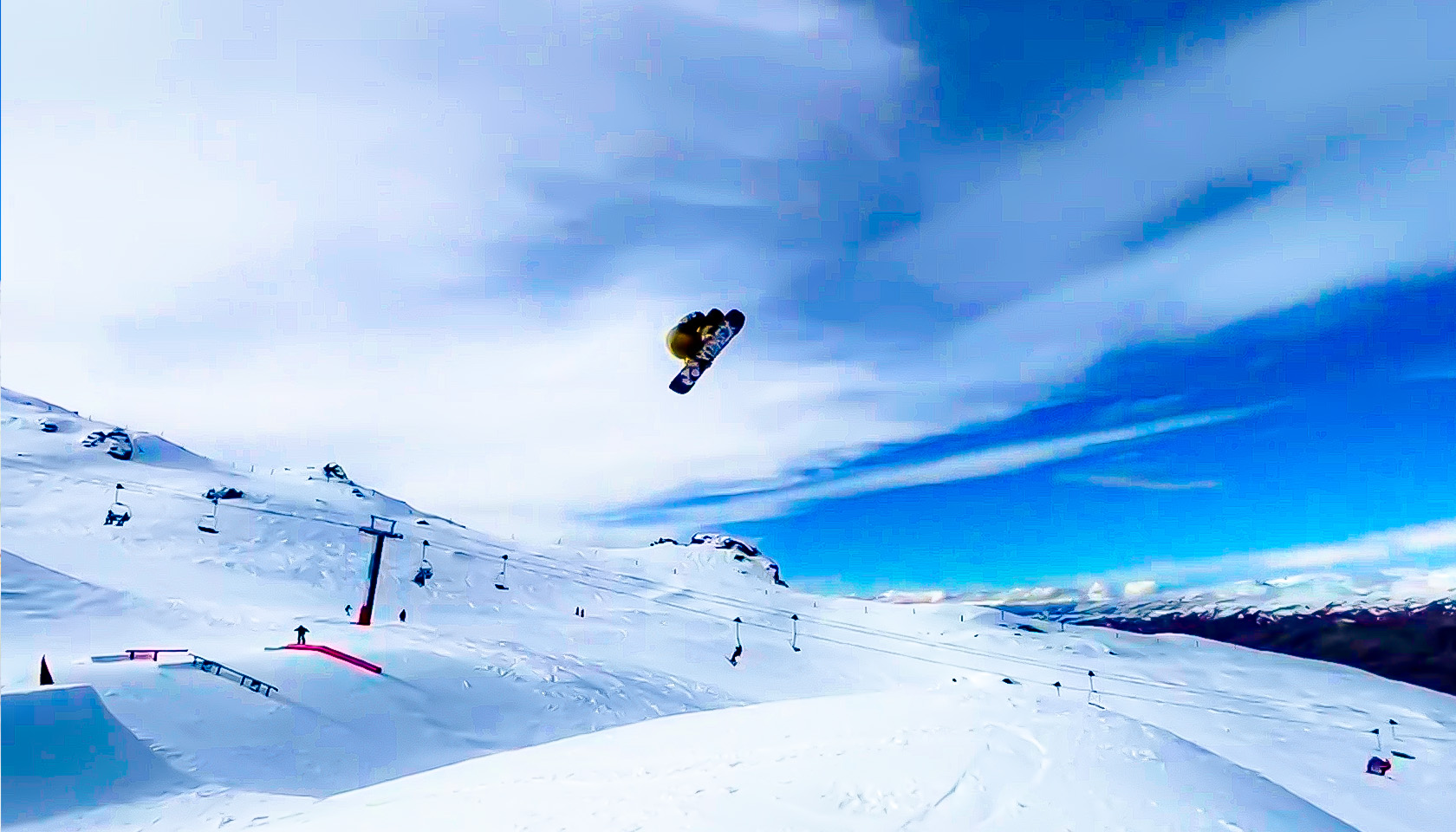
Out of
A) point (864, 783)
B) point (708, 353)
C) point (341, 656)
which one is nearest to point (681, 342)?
point (708, 353)

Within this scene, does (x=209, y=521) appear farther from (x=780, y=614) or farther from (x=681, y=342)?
(x=681, y=342)

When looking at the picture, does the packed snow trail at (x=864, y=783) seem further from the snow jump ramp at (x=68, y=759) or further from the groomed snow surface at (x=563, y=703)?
the snow jump ramp at (x=68, y=759)

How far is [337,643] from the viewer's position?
96.9 ft

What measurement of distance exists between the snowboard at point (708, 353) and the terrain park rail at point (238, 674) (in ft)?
60.4

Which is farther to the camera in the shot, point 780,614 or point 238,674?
point 780,614

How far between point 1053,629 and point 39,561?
9047 cm

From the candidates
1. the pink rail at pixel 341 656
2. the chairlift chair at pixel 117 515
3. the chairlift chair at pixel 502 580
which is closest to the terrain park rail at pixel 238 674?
the pink rail at pixel 341 656

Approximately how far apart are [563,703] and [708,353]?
23.2 m

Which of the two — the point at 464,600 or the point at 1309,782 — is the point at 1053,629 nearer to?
the point at 1309,782

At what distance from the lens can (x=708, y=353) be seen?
44.2 feet

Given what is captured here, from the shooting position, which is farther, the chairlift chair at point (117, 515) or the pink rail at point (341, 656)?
the chairlift chair at point (117, 515)

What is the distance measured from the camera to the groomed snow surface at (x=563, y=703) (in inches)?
415

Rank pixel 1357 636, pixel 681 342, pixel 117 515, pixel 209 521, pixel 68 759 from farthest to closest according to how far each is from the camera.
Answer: pixel 1357 636 < pixel 209 521 < pixel 117 515 < pixel 68 759 < pixel 681 342

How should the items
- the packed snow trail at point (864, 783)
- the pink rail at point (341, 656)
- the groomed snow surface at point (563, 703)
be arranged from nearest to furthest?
1. the packed snow trail at point (864, 783)
2. the groomed snow surface at point (563, 703)
3. the pink rail at point (341, 656)
